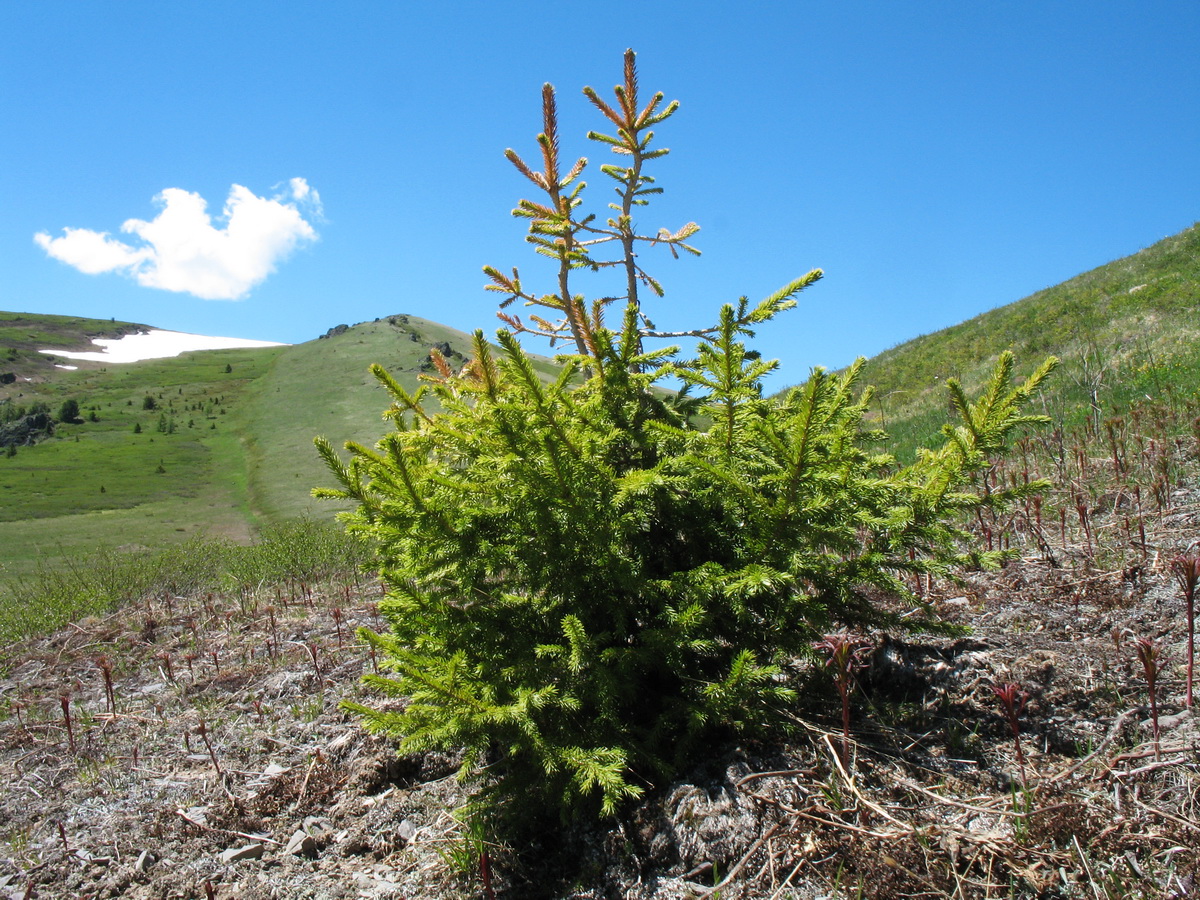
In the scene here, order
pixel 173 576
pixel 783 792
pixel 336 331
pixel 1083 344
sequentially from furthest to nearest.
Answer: pixel 336 331
pixel 1083 344
pixel 173 576
pixel 783 792

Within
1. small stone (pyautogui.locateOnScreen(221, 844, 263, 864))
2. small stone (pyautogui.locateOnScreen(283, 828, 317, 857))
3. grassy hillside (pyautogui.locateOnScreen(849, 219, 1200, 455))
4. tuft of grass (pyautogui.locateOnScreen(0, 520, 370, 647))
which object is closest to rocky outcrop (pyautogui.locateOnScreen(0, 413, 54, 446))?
tuft of grass (pyautogui.locateOnScreen(0, 520, 370, 647))

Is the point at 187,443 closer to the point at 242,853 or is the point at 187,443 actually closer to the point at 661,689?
the point at 242,853

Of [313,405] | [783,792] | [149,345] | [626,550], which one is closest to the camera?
[783,792]

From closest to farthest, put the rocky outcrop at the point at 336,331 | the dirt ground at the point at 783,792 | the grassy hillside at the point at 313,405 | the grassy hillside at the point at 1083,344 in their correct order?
1. the dirt ground at the point at 783,792
2. the grassy hillside at the point at 1083,344
3. the grassy hillside at the point at 313,405
4. the rocky outcrop at the point at 336,331

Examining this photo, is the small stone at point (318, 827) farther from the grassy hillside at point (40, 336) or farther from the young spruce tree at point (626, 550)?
the grassy hillside at point (40, 336)

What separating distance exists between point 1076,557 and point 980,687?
1818 millimetres

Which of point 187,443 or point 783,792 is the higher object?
point 187,443

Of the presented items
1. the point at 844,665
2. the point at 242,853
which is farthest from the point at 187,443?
the point at 844,665

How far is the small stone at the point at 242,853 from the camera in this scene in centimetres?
260

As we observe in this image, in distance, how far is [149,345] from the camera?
101750 millimetres

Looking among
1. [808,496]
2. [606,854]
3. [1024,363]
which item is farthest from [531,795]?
[1024,363]

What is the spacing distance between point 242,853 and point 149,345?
121660 millimetres

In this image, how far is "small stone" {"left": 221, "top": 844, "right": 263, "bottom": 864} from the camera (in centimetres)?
260

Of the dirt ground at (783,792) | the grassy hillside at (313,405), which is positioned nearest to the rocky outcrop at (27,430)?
the grassy hillside at (313,405)
